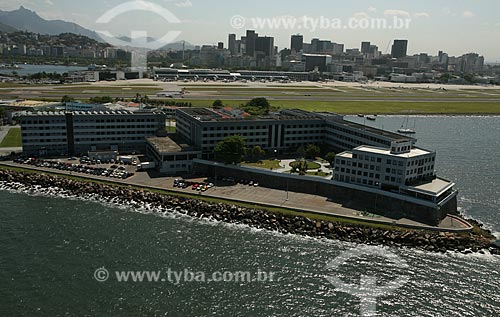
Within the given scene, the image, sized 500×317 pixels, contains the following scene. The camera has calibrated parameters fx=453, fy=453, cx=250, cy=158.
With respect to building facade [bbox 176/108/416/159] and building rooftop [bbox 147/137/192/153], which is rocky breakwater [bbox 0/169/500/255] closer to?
building rooftop [bbox 147/137/192/153]

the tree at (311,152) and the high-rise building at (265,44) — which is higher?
the high-rise building at (265,44)

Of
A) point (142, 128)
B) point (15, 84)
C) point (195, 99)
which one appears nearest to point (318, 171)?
point (142, 128)

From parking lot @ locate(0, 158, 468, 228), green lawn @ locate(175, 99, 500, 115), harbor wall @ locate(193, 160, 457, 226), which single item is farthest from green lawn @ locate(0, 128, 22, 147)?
green lawn @ locate(175, 99, 500, 115)

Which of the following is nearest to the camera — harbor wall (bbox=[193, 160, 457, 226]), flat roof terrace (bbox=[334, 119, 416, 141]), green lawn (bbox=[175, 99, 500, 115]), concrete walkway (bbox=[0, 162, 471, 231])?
concrete walkway (bbox=[0, 162, 471, 231])

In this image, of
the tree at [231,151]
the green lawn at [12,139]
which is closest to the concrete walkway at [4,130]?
the green lawn at [12,139]

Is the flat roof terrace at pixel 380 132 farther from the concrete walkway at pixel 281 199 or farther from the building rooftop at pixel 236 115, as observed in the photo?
the concrete walkway at pixel 281 199

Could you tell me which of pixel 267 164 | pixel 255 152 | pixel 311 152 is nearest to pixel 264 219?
pixel 267 164

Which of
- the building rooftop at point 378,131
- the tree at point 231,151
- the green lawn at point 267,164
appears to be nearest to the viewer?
the building rooftop at point 378,131

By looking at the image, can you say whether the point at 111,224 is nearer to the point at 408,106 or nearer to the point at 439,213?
the point at 439,213
